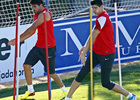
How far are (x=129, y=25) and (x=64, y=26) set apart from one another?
191cm

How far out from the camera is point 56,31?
365 inches

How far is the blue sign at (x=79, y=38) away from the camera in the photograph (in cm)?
938

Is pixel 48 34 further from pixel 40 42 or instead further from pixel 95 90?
pixel 95 90

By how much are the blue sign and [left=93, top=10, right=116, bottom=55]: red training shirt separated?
3020 millimetres

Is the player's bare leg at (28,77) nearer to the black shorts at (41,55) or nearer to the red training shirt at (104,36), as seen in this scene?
the black shorts at (41,55)

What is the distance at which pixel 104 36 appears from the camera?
6211 mm

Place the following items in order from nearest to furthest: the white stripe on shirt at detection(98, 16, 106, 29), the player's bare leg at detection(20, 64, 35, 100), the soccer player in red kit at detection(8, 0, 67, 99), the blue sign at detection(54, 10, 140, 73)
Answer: the white stripe on shirt at detection(98, 16, 106, 29) < the soccer player in red kit at detection(8, 0, 67, 99) < the player's bare leg at detection(20, 64, 35, 100) < the blue sign at detection(54, 10, 140, 73)

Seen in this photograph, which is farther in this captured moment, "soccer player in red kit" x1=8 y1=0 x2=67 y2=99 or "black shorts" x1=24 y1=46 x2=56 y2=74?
"black shorts" x1=24 y1=46 x2=56 y2=74

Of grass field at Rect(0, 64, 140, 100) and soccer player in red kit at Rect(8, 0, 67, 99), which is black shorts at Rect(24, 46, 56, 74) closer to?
soccer player in red kit at Rect(8, 0, 67, 99)

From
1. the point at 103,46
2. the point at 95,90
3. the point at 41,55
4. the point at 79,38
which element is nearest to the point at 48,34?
the point at 41,55

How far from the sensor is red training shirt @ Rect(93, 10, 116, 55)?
6.07 m

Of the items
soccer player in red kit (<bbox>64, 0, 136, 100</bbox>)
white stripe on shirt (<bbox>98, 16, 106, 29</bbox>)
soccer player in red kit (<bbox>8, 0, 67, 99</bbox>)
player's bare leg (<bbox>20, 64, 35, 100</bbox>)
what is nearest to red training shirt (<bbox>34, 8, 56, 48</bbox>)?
soccer player in red kit (<bbox>8, 0, 67, 99</bbox>)

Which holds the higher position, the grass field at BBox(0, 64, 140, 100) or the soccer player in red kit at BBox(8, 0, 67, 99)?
the soccer player in red kit at BBox(8, 0, 67, 99)

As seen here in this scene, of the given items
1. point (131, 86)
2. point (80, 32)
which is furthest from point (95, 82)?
point (80, 32)
